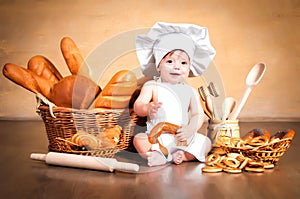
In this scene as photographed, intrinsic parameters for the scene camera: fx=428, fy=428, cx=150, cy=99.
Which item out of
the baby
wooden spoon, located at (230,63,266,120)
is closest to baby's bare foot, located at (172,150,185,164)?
the baby

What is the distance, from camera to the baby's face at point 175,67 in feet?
3.48

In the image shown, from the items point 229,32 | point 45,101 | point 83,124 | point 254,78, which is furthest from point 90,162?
point 229,32

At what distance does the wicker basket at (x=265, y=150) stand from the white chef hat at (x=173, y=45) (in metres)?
0.24

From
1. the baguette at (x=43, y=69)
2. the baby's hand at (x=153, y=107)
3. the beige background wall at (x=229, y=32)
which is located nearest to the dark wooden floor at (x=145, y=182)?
the baby's hand at (x=153, y=107)

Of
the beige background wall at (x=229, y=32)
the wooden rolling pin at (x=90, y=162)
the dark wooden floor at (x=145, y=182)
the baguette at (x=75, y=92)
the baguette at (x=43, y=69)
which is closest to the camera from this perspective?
the dark wooden floor at (x=145, y=182)

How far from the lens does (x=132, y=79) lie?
111 cm

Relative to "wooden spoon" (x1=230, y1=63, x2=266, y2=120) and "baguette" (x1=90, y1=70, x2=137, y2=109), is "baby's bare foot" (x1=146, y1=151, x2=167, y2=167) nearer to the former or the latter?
"baguette" (x1=90, y1=70, x2=137, y2=109)

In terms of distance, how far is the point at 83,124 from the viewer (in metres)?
1.08

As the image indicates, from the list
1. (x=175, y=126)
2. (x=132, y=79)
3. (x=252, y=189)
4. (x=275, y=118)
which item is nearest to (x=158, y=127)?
(x=175, y=126)

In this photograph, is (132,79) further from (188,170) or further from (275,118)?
(275,118)

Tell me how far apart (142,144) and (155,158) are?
47 millimetres

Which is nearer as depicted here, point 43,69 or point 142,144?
point 142,144

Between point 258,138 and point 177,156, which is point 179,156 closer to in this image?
point 177,156

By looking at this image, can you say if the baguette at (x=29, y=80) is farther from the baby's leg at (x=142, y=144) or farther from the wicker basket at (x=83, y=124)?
the baby's leg at (x=142, y=144)
